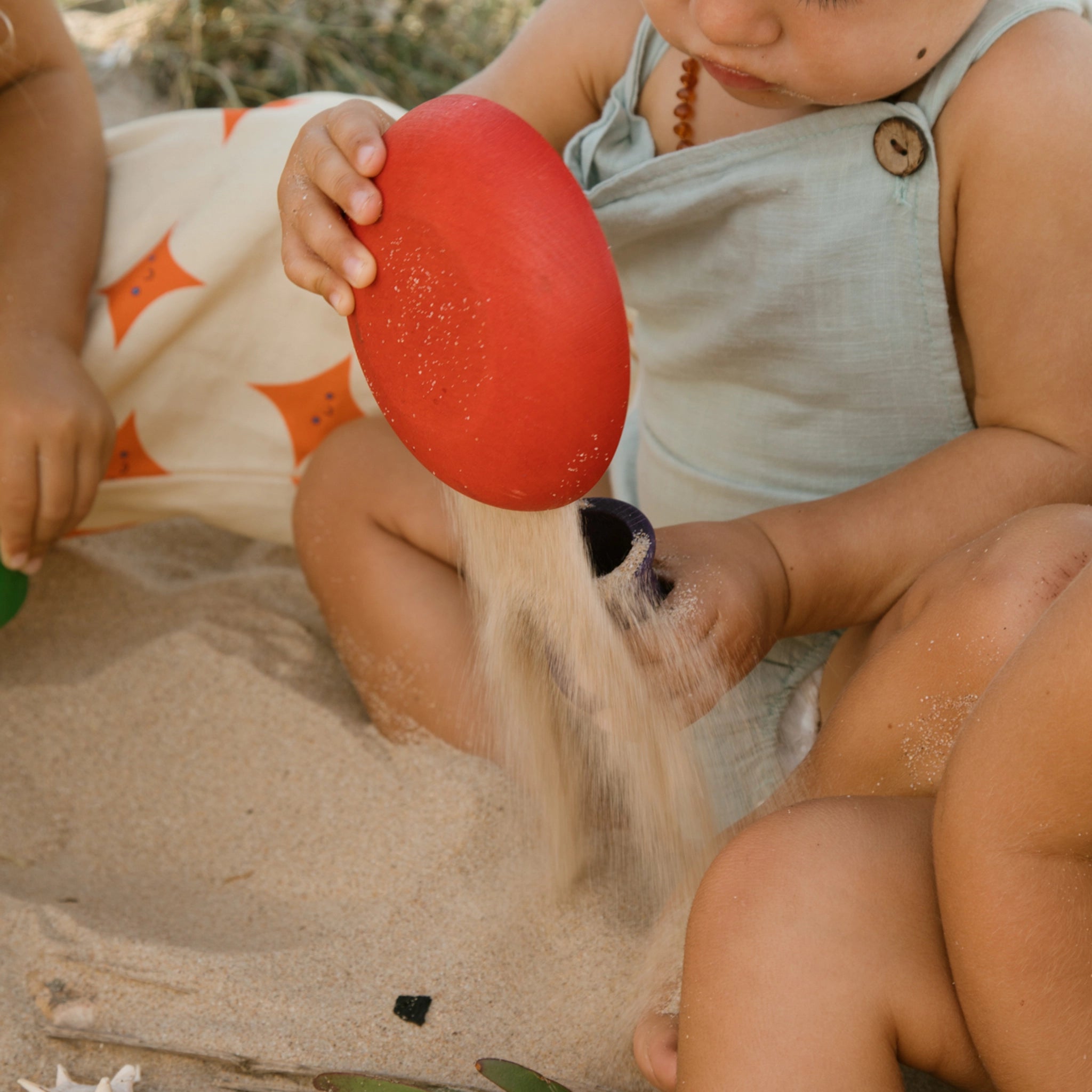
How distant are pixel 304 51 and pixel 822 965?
2.36 metres

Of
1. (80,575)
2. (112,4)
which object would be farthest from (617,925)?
(112,4)

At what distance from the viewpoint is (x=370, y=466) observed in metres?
1.34

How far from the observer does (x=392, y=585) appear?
1273mm

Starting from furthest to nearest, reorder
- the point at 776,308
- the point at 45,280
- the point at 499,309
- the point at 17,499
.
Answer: the point at 45,280, the point at 17,499, the point at 776,308, the point at 499,309

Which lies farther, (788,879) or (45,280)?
(45,280)

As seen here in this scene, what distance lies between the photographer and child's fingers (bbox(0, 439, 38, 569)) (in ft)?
4.03

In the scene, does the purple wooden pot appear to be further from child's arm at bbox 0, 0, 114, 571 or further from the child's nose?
child's arm at bbox 0, 0, 114, 571

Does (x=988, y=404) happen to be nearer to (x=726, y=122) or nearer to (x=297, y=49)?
(x=726, y=122)

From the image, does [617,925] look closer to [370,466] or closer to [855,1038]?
[855,1038]

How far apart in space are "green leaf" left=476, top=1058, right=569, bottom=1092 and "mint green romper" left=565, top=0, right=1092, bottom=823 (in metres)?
0.30

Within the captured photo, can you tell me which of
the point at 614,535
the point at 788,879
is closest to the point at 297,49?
the point at 614,535

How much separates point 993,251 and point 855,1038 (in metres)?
0.62

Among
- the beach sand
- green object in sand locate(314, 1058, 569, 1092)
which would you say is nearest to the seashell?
the beach sand

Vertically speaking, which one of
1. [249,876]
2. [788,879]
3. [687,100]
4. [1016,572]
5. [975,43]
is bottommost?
[249,876]
